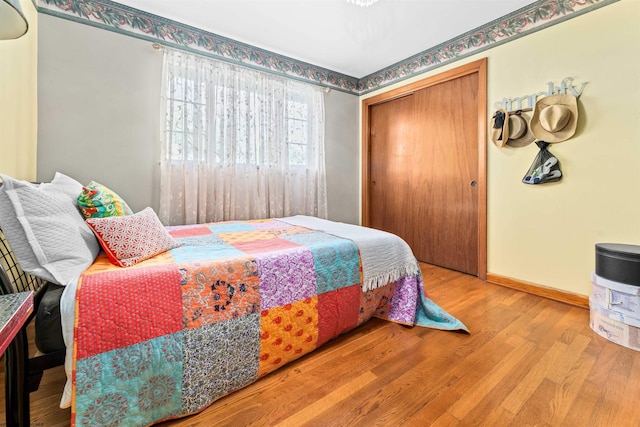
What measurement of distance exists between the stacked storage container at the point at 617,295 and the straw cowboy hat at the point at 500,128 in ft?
3.78

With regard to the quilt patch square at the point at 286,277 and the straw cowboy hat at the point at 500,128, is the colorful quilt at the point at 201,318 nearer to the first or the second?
the quilt patch square at the point at 286,277

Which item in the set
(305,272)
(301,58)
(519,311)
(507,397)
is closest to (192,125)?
(301,58)

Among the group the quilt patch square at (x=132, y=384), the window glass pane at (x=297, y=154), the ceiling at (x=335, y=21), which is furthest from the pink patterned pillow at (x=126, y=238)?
the window glass pane at (x=297, y=154)

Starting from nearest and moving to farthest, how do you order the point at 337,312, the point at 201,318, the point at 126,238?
the point at 201,318
the point at 126,238
the point at 337,312

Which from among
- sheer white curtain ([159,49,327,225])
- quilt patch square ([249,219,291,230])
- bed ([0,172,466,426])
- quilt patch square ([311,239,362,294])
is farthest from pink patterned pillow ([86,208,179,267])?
sheer white curtain ([159,49,327,225])

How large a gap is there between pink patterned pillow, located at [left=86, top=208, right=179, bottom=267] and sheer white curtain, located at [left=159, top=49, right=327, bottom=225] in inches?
52.2

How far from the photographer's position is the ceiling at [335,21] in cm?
233

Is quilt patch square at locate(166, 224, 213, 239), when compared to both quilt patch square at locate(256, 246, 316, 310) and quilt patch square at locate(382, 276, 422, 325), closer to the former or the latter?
quilt patch square at locate(256, 246, 316, 310)

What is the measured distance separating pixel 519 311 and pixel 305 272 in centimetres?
176

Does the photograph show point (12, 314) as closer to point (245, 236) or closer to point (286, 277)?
point (286, 277)

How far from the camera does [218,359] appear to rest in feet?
3.96

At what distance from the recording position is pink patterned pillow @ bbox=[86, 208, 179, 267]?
4.13 feet

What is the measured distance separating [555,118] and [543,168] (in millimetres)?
393

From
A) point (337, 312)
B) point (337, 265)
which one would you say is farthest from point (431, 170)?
point (337, 312)
